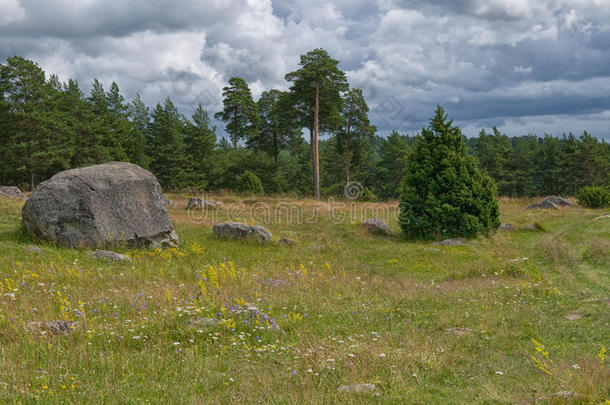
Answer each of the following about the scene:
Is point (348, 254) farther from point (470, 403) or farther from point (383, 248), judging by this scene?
point (470, 403)

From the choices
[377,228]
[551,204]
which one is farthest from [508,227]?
[551,204]

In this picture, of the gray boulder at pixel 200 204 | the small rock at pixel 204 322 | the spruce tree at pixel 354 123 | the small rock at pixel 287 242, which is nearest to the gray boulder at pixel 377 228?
the small rock at pixel 287 242

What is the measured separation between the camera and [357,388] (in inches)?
184

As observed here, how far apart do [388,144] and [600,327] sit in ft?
246

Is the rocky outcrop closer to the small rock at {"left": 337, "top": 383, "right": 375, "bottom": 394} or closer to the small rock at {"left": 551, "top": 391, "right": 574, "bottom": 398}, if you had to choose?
the small rock at {"left": 551, "top": 391, "right": 574, "bottom": 398}

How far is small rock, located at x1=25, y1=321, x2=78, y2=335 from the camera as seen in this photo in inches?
233

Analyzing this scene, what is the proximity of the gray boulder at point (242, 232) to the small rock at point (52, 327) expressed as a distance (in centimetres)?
1123

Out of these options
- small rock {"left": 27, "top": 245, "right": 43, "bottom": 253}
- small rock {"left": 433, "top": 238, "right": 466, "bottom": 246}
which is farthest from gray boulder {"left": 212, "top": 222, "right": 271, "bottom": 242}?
small rock {"left": 433, "top": 238, "right": 466, "bottom": 246}

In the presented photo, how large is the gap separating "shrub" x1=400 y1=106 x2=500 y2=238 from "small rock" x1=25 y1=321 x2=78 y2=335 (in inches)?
618

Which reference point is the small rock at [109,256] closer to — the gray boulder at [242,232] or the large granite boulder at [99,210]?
the large granite boulder at [99,210]

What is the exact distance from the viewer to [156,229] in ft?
49.7

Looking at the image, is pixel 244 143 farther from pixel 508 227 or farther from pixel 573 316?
pixel 573 316

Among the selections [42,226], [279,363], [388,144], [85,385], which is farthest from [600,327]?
[388,144]

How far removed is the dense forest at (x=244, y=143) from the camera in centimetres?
4253
